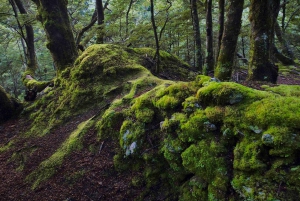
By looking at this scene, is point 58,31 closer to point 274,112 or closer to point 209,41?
point 209,41

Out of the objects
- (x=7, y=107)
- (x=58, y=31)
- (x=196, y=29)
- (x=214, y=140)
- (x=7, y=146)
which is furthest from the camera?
(x=196, y=29)

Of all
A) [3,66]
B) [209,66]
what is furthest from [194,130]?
[3,66]

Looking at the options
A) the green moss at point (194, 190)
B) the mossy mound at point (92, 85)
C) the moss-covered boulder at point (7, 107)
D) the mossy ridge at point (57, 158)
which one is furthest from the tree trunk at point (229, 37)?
the moss-covered boulder at point (7, 107)

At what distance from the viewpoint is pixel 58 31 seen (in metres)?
8.91

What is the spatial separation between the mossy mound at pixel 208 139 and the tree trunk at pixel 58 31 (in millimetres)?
3946

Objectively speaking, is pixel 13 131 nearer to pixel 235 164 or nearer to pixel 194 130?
pixel 194 130

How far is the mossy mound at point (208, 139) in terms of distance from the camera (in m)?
2.88

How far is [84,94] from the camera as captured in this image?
24.6ft

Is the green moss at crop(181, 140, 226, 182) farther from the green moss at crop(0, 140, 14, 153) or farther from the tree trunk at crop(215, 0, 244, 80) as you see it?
the green moss at crop(0, 140, 14, 153)

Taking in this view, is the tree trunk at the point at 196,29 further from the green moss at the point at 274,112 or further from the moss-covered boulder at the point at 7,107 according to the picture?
the moss-covered boulder at the point at 7,107

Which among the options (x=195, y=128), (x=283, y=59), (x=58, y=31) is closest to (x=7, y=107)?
(x=58, y=31)

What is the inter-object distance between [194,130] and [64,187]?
295cm

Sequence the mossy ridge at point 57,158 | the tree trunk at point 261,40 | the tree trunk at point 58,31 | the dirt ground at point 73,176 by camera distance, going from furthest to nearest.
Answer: the tree trunk at point 58,31, the tree trunk at point 261,40, the mossy ridge at point 57,158, the dirt ground at point 73,176

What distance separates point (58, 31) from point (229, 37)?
263 inches
